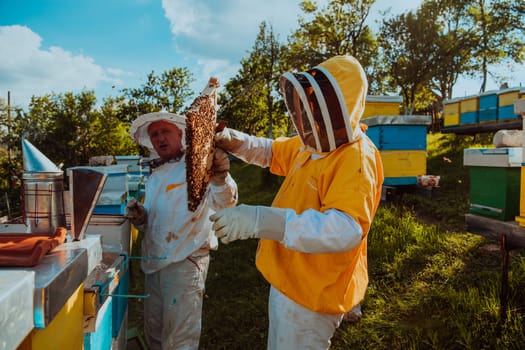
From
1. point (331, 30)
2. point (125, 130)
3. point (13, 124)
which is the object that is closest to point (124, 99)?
point (125, 130)

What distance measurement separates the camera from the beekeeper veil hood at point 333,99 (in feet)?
5.20

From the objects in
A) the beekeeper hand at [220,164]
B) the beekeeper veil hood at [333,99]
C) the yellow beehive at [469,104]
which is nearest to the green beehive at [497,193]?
the beekeeper veil hood at [333,99]

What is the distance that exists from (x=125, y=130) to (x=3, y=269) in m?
16.1

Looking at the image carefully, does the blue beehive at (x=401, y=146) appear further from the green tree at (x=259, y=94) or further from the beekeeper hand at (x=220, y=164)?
the green tree at (x=259, y=94)

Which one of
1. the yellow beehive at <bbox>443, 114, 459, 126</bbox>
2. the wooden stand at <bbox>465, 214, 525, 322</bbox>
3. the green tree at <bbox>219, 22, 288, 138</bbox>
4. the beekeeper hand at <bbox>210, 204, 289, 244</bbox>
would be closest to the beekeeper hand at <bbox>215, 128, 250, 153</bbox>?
the beekeeper hand at <bbox>210, 204, 289, 244</bbox>

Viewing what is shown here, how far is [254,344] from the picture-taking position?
3.48 meters

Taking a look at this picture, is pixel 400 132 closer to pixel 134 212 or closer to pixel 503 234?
pixel 503 234

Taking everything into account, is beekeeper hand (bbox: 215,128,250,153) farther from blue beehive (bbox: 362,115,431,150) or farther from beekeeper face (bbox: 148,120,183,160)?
blue beehive (bbox: 362,115,431,150)

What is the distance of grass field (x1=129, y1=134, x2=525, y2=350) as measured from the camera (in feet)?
9.71

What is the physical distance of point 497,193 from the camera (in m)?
2.94

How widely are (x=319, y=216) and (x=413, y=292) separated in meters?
2.74

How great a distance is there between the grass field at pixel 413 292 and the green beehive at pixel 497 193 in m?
0.75

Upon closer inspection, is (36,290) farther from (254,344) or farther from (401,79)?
(401,79)

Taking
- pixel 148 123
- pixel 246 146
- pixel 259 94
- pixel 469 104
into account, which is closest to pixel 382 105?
pixel 148 123
